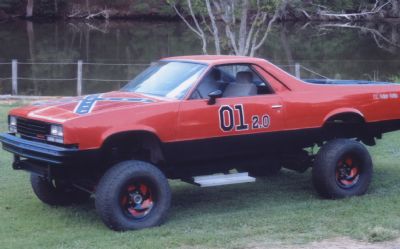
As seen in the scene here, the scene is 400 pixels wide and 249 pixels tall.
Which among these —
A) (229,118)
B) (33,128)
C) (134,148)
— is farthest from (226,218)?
(33,128)

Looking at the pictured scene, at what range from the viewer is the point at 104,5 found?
65.8 m

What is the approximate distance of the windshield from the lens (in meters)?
8.32

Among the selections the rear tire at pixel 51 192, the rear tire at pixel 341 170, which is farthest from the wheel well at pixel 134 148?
the rear tire at pixel 341 170

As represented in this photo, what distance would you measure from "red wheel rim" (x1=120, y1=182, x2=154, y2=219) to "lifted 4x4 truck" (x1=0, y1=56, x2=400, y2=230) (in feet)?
0.03

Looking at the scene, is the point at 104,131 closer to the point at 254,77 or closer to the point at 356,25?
the point at 254,77

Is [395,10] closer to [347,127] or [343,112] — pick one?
[347,127]

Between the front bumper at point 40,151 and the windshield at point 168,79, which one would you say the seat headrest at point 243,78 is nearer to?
the windshield at point 168,79

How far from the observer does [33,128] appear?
25.8 feet

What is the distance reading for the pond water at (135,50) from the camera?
28.8 meters

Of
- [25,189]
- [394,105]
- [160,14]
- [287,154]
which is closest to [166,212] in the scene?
[287,154]

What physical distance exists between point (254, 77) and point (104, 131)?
210 centimetres

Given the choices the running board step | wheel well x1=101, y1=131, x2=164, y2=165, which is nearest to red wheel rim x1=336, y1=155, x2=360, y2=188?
the running board step

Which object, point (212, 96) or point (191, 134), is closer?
point (191, 134)

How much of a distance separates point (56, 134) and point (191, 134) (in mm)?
1359
